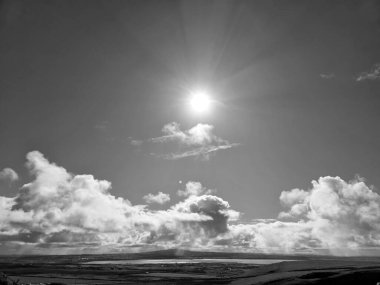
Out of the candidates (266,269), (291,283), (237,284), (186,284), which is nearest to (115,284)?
(186,284)

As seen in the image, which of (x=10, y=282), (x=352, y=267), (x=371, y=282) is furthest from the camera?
(x=10, y=282)

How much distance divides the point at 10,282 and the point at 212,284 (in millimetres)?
59132

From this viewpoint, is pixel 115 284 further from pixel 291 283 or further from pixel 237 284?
pixel 291 283

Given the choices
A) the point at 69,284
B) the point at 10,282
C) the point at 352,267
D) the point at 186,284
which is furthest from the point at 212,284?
the point at 352,267

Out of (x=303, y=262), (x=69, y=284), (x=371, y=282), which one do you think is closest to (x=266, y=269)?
(x=303, y=262)

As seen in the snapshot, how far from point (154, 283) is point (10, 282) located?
55.4m

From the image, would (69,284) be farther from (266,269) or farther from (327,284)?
(327,284)

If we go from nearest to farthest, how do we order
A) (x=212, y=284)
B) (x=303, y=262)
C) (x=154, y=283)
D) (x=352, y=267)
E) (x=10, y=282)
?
(x=352, y=267) → (x=303, y=262) → (x=10, y=282) → (x=212, y=284) → (x=154, y=283)

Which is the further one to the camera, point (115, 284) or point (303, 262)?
point (115, 284)

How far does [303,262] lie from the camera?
40.5m

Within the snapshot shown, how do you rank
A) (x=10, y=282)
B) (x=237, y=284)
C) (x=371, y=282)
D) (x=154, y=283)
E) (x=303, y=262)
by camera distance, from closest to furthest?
1. (x=371, y=282)
2. (x=303, y=262)
3. (x=237, y=284)
4. (x=10, y=282)
5. (x=154, y=283)

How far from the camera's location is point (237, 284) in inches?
1832

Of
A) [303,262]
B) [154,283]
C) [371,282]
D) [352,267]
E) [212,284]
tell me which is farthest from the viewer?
[154,283]

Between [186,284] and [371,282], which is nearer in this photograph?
[371,282]
